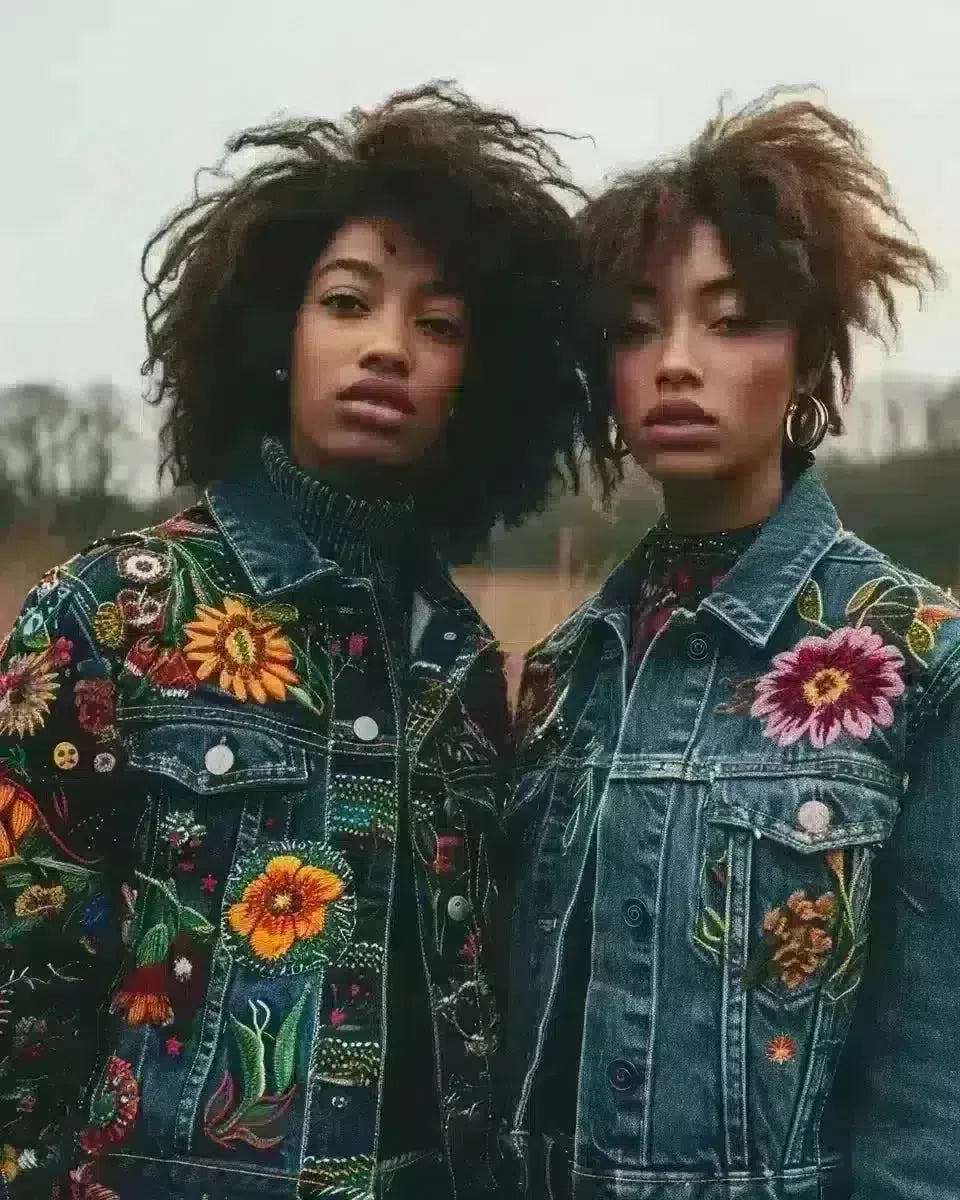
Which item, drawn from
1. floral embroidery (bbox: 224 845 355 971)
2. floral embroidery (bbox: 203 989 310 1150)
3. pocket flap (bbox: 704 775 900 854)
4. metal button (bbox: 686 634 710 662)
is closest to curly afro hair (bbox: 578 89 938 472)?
metal button (bbox: 686 634 710 662)

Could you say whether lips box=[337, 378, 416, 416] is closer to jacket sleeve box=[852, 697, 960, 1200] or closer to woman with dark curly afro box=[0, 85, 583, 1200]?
woman with dark curly afro box=[0, 85, 583, 1200]

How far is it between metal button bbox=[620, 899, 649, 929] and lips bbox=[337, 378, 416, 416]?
410mm

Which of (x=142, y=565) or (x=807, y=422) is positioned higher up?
(x=807, y=422)

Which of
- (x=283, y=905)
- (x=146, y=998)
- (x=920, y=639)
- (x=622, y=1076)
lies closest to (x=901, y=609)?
(x=920, y=639)

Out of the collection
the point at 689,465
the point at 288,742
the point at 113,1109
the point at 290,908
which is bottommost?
the point at 113,1109

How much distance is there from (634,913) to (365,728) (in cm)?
23

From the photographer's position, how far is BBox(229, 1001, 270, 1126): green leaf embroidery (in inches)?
29.8

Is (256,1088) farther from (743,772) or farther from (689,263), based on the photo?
(689,263)

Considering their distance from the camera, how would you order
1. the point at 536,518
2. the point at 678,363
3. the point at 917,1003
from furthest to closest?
the point at 536,518 < the point at 678,363 < the point at 917,1003

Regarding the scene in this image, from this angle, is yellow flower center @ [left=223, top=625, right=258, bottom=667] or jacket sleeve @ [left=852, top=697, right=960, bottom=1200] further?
yellow flower center @ [left=223, top=625, right=258, bottom=667]

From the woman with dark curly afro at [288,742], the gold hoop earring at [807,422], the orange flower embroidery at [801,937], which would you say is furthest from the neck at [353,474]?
the orange flower embroidery at [801,937]

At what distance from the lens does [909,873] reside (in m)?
0.77

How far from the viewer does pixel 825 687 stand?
799 millimetres

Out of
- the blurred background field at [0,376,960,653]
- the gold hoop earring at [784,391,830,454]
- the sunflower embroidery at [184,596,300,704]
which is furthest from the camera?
the blurred background field at [0,376,960,653]
